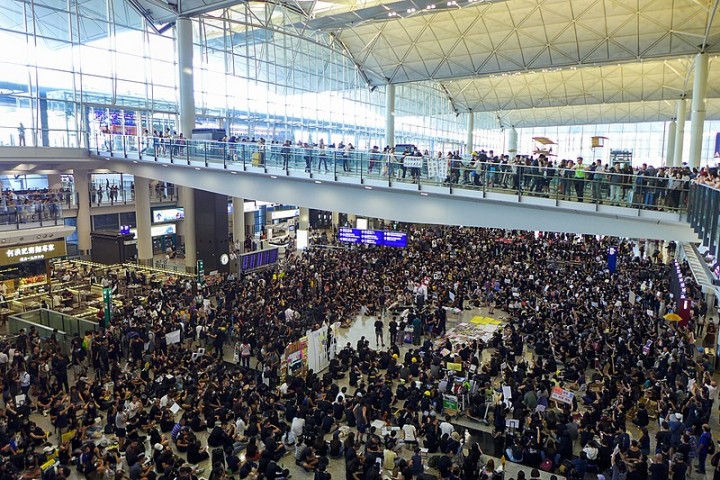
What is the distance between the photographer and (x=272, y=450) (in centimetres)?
1013

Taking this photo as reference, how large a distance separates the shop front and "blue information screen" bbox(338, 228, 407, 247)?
1180cm

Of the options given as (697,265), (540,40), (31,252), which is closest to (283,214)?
(540,40)

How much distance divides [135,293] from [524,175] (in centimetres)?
1708

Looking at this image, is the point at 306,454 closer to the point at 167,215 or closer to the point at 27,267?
the point at 27,267

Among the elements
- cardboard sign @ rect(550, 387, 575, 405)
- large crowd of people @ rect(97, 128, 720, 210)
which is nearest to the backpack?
cardboard sign @ rect(550, 387, 575, 405)

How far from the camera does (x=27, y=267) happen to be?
21688 millimetres

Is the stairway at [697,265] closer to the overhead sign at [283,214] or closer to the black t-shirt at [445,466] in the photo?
the black t-shirt at [445,466]

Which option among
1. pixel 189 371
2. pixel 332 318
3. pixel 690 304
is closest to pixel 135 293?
pixel 332 318

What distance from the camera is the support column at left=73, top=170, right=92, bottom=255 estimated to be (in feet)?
90.7

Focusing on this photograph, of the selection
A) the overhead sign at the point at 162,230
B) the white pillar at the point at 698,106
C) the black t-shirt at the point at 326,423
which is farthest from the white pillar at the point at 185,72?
the white pillar at the point at 698,106

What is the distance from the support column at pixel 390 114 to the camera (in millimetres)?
38438

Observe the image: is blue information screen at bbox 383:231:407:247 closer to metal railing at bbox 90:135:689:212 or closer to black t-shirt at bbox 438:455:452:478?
metal railing at bbox 90:135:689:212

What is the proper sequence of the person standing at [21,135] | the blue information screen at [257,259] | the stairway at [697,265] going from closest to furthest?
the stairway at [697,265]
the person standing at [21,135]
the blue information screen at [257,259]

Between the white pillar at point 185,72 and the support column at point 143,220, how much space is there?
4.72 m
